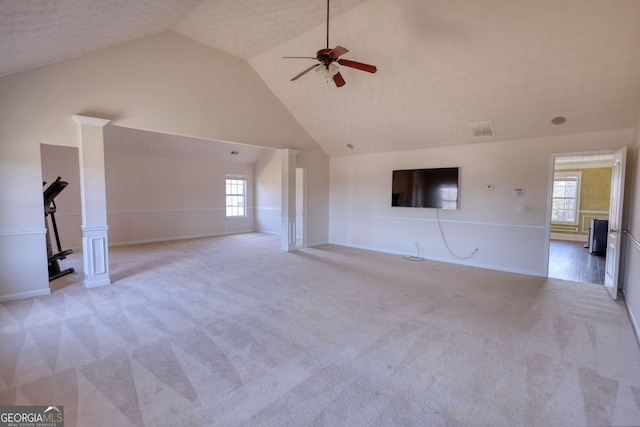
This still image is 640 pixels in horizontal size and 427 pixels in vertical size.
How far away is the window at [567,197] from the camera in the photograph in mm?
8545

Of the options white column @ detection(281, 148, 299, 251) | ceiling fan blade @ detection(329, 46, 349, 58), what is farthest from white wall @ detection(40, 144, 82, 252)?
ceiling fan blade @ detection(329, 46, 349, 58)

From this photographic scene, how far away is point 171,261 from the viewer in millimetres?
5891

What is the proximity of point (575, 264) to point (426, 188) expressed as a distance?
10.8ft

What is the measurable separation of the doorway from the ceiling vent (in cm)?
318

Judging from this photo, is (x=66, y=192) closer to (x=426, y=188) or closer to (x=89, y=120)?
(x=89, y=120)

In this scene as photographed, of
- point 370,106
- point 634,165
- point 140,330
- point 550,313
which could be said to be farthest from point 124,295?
point 634,165

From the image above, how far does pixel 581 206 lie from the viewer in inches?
333

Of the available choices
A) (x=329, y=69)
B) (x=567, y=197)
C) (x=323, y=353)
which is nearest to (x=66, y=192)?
(x=329, y=69)

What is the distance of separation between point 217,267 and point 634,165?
6.54 m

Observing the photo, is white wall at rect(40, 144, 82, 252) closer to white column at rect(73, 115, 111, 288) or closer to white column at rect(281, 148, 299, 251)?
white column at rect(73, 115, 111, 288)

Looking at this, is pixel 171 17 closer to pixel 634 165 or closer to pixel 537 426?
pixel 537 426

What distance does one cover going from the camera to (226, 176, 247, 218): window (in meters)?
10.0

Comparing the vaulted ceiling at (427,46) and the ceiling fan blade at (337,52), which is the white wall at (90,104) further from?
the ceiling fan blade at (337,52)

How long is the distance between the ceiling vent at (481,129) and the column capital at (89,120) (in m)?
5.83
